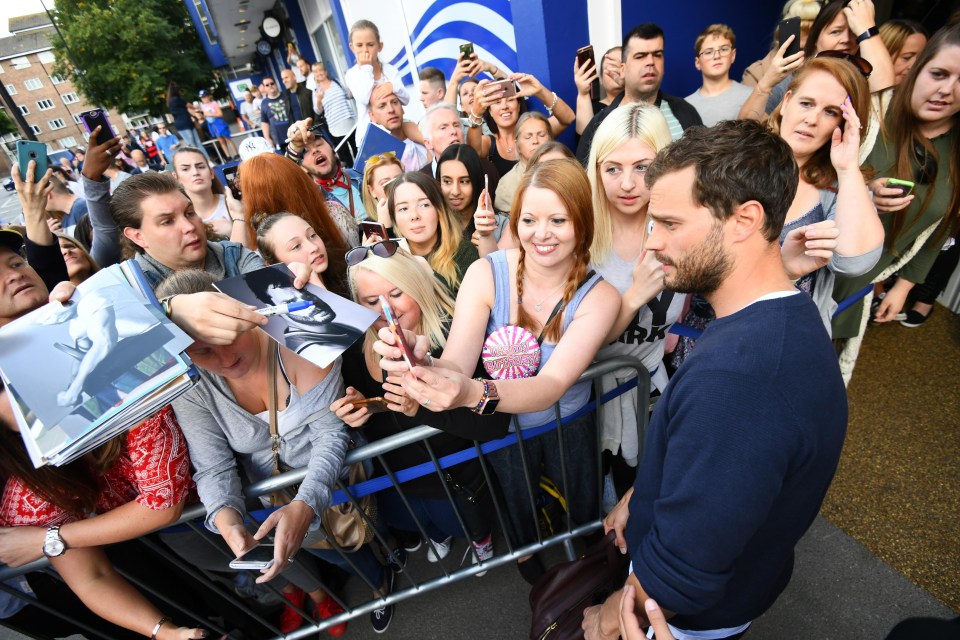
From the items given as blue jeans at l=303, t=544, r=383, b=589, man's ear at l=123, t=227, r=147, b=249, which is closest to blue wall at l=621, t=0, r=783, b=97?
man's ear at l=123, t=227, r=147, b=249

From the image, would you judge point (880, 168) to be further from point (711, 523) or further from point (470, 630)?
point (470, 630)

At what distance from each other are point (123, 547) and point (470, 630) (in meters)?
1.62

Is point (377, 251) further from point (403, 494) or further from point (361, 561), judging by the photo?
point (361, 561)

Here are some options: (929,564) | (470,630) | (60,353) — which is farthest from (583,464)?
(60,353)

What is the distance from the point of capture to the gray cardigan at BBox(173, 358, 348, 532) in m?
1.63

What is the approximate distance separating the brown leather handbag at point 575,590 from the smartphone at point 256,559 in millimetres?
997

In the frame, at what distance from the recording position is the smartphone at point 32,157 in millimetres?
2330

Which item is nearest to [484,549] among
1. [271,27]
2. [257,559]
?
[257,559]

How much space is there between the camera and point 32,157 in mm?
2365

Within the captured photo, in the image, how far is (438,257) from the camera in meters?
2.73

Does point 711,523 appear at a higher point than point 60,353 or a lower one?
lower

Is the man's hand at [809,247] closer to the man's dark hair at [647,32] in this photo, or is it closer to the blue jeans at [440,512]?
the blue jeans at [440,512]

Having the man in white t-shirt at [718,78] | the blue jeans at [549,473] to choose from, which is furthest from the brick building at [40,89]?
the blue jeans at [549,473]

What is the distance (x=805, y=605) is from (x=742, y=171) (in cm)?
213
